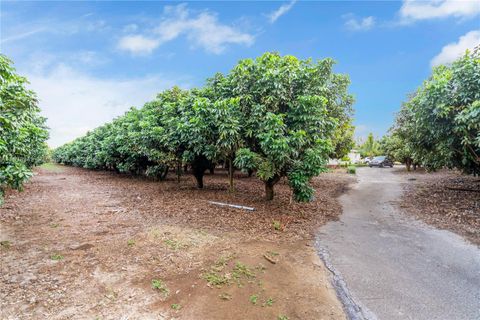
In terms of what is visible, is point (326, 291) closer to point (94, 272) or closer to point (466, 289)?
point (466, 289)

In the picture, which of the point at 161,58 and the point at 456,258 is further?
the point at 161,58

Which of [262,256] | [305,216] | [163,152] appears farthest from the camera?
[163,152]

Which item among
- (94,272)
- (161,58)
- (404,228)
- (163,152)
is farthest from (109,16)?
(404,228)

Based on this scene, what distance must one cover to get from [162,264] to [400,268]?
169 inches

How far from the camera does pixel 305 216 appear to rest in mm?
7961

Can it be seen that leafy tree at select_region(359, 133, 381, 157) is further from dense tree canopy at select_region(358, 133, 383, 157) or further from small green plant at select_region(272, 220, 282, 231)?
small green plant at select_region(272, 220, 282, 231)

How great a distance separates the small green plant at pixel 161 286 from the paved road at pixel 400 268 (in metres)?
2.48

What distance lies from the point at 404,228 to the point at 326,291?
15.4 feet

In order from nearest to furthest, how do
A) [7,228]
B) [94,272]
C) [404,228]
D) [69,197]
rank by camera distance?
[94,272]
[7,228]
[404,228]
[69,197]

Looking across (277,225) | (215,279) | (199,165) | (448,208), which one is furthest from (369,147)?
(215,279)

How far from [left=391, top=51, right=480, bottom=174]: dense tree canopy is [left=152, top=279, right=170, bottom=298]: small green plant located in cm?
870

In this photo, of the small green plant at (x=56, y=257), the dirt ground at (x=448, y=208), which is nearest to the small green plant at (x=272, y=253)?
the small green plant at (x=56, y=257)

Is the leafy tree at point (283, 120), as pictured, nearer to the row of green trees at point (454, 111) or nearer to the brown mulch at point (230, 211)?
the brown mulch at point (230, 211)

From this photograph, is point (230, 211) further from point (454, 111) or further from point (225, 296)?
point (454, 111)
